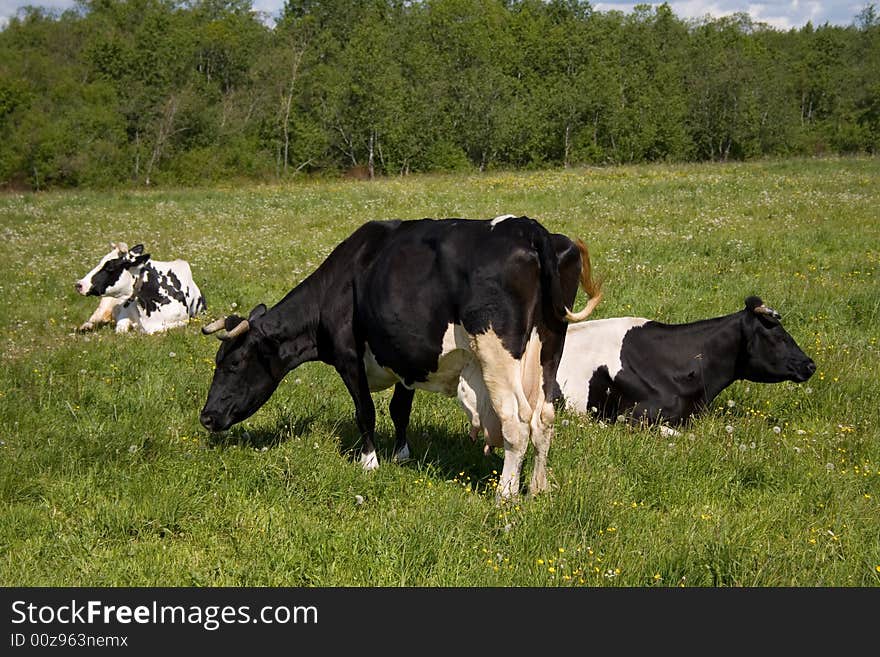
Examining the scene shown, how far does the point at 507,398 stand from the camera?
5973 millimetres

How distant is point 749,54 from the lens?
97.7 meters

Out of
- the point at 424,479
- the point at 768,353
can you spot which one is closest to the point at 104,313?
the point at 424,479

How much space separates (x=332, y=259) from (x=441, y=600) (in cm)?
362

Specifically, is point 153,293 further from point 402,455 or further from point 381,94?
point 381,94

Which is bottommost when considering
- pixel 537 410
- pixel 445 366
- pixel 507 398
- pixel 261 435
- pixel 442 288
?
pixel 261 435

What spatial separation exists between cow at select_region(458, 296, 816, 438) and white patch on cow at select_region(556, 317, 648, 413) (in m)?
0.01

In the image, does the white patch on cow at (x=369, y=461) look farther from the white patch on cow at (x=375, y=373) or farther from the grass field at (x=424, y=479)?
the white patch on cow at (x=375, y=373)

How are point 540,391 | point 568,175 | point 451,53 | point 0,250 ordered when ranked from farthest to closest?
point 451,53
point 568,175
point 0,250
point 540,391

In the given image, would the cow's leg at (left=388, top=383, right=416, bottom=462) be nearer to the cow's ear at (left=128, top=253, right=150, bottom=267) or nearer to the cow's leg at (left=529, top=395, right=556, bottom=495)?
the cow's leg at (left=529, top=395, right=556, bottom=495)

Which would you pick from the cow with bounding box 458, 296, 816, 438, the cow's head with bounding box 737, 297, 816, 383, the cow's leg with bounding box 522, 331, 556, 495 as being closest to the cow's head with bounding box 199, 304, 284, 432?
the cow's leg with bounding box 522, 331, 556, 495

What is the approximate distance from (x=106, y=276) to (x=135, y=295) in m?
0.55

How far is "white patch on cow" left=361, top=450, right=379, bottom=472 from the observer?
6786mm

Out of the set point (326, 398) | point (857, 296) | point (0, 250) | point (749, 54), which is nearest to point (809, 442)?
point (326, 398)

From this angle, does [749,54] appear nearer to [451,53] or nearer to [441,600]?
[451,53]
